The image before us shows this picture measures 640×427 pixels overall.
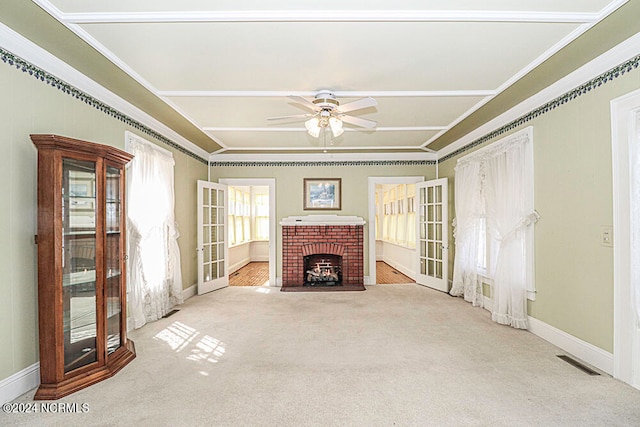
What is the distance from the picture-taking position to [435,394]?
2.33 meters

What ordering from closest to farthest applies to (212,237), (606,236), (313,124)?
(606,236)
(313,124)
(212,237)

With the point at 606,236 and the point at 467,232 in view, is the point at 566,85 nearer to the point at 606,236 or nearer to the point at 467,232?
the point at 606,236

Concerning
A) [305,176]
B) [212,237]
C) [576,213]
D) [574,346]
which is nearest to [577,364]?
[574,346]

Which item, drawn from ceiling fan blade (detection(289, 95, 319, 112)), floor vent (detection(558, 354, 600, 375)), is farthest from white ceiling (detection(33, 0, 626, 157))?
floor vent (detection(558, 354, 600, 375))

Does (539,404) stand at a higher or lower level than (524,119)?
lower

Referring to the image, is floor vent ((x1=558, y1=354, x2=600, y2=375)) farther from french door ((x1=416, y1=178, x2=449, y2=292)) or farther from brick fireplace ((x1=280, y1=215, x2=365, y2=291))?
brick fireplace ((x1=280, y1=215, x2=365, y2=291))

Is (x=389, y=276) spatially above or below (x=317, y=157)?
below

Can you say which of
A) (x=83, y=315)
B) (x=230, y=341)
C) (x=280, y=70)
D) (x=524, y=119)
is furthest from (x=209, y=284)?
(x=524, y=119)

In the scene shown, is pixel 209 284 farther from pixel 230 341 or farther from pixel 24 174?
pixel 24 174

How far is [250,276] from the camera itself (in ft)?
23.9

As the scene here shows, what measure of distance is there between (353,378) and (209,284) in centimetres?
→ 381

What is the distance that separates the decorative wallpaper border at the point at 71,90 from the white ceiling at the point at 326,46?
1.70 ft

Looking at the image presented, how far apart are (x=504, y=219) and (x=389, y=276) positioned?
350 centimetres

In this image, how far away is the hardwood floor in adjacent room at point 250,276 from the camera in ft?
21.4
